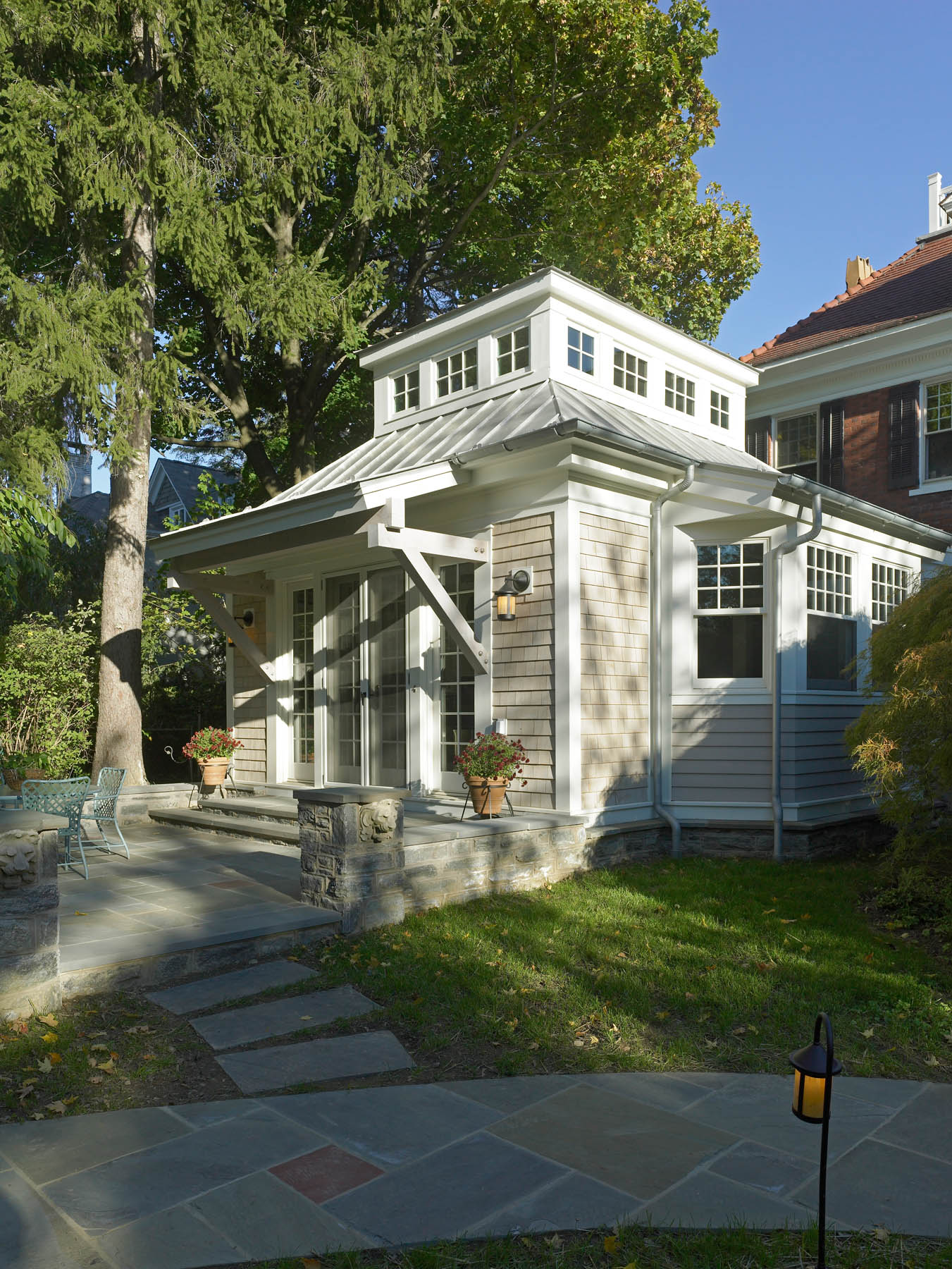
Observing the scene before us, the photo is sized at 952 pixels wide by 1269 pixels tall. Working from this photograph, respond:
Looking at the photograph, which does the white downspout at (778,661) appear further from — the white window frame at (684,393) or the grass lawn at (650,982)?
the white window frame at (684,393)

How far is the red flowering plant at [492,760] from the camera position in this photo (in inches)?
304

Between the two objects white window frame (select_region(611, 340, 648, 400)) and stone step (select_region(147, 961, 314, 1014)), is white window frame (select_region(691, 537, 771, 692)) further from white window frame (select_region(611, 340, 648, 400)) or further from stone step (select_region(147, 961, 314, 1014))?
stone step (select_region(147, 961, 314, 1014))

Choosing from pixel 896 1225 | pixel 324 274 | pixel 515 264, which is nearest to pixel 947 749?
pixel 896 1225

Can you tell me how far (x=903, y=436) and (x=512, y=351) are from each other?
5984 mm

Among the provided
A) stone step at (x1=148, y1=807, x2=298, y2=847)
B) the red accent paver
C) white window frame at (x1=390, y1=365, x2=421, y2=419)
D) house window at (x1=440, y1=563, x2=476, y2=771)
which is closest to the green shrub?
stone step at (x1=148, y1=807, x2=298, y2=847)

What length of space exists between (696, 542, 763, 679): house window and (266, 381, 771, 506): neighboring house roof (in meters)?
0.84

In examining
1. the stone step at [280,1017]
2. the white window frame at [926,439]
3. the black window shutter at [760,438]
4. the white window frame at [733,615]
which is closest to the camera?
the stone step at [280,1017]

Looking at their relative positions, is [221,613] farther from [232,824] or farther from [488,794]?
[488,794]

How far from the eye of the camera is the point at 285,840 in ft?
28.3

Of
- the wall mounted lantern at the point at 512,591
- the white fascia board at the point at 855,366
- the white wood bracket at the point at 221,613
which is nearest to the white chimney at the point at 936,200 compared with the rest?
the white fascia board at the point at 855,366

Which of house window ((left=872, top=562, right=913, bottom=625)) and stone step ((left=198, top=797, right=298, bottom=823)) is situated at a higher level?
house window ((left=872, top=562, right=913, bottom=625))

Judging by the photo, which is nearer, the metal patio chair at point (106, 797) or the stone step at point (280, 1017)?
the stone step at point (280, 1017)

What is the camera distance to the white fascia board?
40.2 feet

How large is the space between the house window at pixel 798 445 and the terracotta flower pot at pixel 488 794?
8127 millimetres
